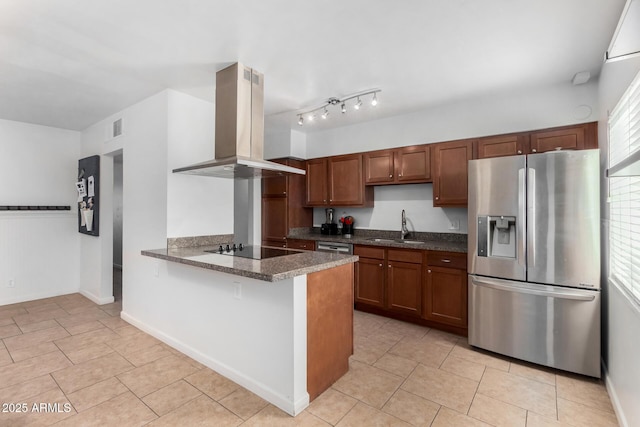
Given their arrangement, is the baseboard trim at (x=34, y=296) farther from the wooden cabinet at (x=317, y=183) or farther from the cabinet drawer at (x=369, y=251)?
the cabinet drawer at (x=369, y=251)

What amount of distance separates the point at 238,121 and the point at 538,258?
281 centimetres

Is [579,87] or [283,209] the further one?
[283,209]

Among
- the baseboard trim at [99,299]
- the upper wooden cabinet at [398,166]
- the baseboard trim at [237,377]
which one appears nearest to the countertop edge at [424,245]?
the upper wooden cabinet at [398,166]

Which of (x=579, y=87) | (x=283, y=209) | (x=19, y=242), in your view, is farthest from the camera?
(x=283, y=209)

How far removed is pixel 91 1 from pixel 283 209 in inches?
127

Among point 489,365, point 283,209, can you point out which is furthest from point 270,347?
point 283,209

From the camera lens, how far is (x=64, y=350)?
2951mm

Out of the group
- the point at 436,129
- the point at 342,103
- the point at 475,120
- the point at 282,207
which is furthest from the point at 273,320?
the point at 475,120

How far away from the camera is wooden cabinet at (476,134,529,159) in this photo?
127 inches

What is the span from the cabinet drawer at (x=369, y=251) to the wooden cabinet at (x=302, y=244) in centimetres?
67

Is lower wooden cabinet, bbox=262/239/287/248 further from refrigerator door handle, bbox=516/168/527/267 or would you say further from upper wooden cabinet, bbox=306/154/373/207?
refrigerator door handle, bbox=516/168/527/267

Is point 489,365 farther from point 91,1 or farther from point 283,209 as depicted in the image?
point 91,1

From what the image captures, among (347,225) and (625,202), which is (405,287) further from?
(625,202)

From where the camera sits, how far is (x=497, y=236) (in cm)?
284
